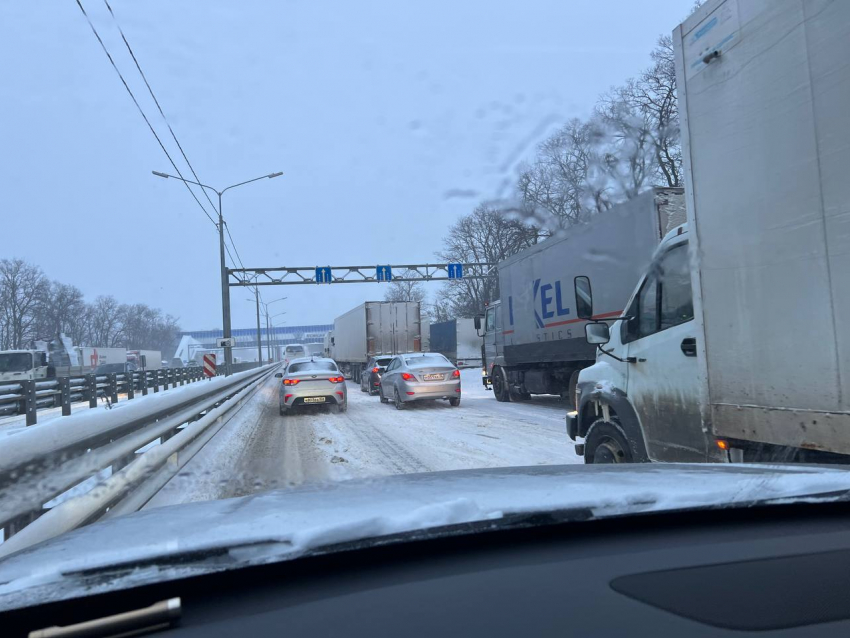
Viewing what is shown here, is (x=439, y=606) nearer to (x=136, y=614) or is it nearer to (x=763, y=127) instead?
(x=136, y=614)

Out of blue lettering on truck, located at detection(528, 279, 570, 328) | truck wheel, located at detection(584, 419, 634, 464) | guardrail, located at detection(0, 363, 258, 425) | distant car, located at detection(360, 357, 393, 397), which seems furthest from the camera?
distant car, located at detection(360, 357, 393, 397)

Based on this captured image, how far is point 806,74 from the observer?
351cm

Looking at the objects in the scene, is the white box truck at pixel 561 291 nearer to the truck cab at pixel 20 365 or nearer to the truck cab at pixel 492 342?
the truck cab at pixel 492 342

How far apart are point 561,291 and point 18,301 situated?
35.0 m

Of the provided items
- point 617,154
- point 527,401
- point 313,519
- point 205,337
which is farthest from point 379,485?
point 205,337

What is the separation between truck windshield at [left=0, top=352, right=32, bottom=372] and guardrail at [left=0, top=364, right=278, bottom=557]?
24424mm

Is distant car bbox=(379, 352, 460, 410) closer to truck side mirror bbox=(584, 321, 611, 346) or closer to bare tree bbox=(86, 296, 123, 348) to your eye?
truck side mirror bbox=(584, 321, 611, 346)

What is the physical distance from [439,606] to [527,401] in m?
17.4

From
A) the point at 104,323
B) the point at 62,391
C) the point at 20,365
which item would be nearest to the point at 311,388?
the point at 62,391

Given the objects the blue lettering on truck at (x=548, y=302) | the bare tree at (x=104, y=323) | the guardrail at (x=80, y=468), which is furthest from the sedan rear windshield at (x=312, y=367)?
the bare tree at (x=104, y=323)

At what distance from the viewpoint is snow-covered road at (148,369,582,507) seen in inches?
288

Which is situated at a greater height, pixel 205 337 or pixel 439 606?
pixel 205 337

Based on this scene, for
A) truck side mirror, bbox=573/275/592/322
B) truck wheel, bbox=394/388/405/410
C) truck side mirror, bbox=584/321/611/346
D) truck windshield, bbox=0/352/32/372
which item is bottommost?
truck wheel, bbox=394/388/405/410

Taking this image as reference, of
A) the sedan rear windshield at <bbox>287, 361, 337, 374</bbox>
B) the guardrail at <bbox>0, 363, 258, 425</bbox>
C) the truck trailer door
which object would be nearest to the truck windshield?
the guardrail at <bbox>0, 363, 258, 425</bbox>
